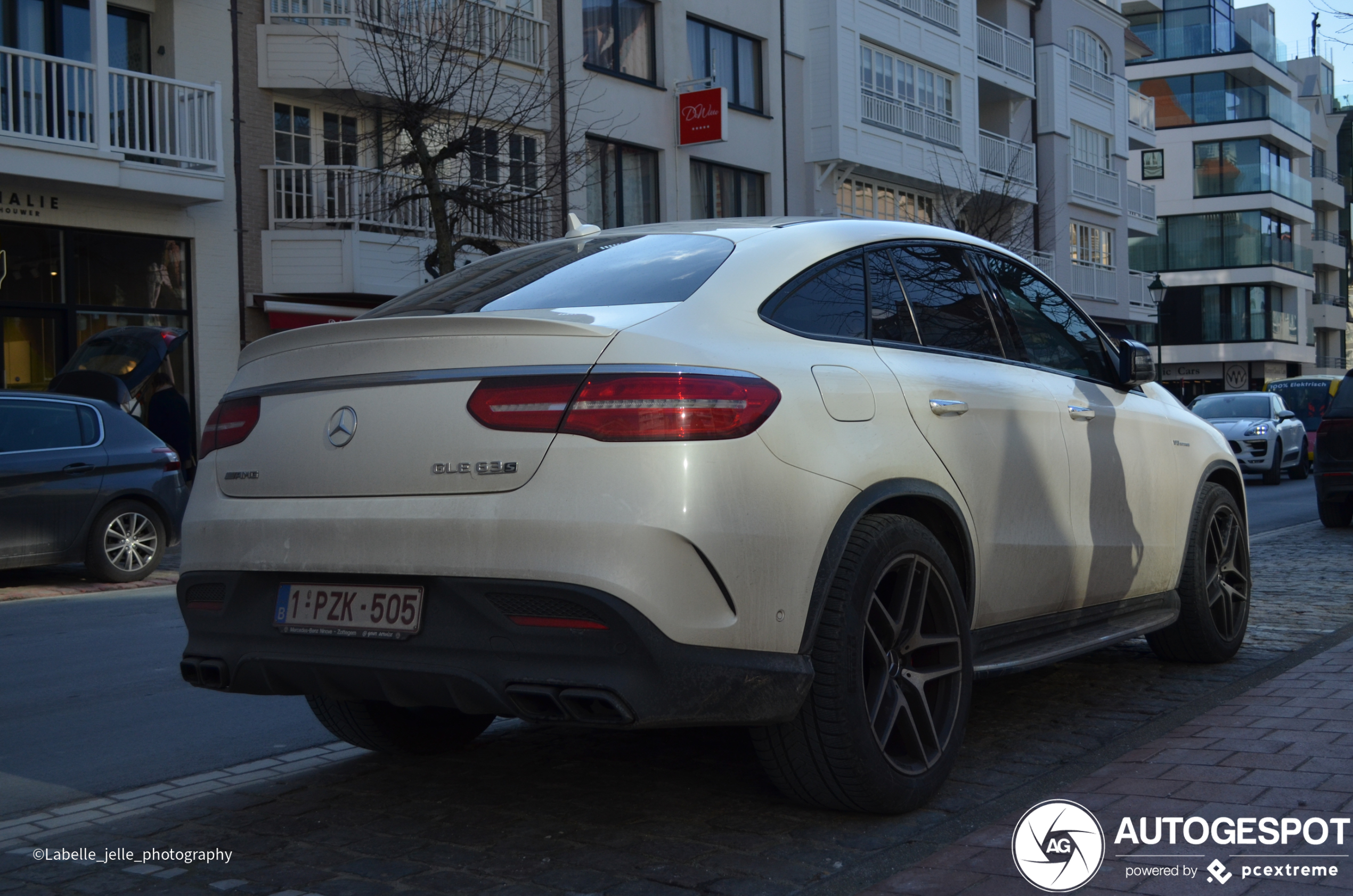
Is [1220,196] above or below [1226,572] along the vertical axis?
above

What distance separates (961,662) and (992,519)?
550 millimetres

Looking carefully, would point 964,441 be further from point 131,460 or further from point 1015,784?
point 131,460

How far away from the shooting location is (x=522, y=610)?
136 inches

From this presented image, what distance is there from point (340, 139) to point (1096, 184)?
30614 millimetres

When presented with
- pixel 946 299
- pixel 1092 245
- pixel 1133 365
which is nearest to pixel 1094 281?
pixel 1092 245

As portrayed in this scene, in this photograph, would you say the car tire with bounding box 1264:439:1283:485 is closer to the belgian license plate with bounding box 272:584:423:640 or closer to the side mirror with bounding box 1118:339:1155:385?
the side mirror with bounding box 1118:339:1155:385

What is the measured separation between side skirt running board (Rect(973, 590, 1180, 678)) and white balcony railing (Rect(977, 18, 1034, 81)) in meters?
35.4

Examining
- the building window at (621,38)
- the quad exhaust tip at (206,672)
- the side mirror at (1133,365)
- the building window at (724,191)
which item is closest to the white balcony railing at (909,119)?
the building window at (724,191)

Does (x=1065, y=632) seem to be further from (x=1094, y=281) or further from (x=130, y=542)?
(x=1094, y=281)

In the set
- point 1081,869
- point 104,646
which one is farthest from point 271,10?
point 1081,869

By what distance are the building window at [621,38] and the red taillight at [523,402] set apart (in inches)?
924

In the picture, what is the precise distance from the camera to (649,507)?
3389 millimetres

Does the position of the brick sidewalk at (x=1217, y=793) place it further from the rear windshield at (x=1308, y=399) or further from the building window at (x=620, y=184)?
the rear windshield at (x=1308, y=399)

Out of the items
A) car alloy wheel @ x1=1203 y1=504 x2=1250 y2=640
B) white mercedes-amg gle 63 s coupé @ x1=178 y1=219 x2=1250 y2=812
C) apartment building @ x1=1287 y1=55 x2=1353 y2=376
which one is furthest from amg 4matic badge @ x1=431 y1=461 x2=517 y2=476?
apartment building @ x1=1287 y1=55 x2=1353 y2=376
